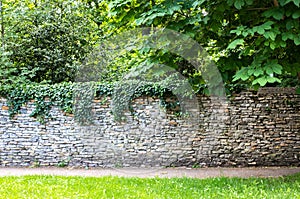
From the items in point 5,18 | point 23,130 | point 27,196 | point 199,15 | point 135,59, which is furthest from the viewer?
point 5,18

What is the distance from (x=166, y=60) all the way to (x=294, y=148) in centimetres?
411

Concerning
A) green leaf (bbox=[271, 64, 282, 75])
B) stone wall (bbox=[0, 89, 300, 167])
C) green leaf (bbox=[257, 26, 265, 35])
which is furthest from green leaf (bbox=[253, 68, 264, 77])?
stone wall (bbox=[0, 89, 300, 167])

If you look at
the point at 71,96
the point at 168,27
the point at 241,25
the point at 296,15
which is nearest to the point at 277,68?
the point at 296,15

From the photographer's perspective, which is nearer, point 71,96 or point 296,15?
point 296,15

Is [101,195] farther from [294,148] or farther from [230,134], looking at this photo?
[294,148]

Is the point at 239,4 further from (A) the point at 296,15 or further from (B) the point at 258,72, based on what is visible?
(B) the point at 258,72

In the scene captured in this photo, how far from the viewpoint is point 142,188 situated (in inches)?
207

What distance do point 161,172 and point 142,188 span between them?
2.07 m

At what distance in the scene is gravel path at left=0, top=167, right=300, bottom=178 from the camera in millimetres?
6977

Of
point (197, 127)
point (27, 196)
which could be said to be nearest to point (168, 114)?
point (197, 127)

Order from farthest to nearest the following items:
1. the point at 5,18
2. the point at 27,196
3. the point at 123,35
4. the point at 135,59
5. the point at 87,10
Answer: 1. the point at 87,10
2. the point at 5,18
3. the point at 123,35
4. the point at 135,59
5. the point at 27,196

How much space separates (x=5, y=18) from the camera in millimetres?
9766

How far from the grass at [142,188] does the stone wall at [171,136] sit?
5.79 feet

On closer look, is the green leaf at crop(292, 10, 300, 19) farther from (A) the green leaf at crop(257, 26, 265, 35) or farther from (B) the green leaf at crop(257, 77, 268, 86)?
(B) the green leaf at crop(257, 77, 268, 86)
